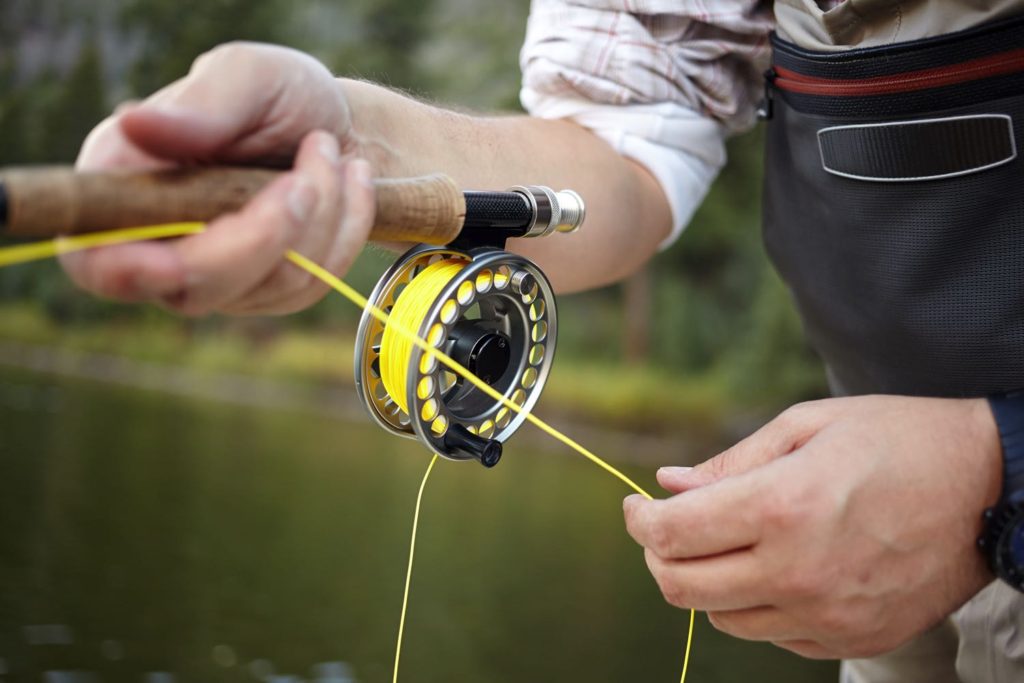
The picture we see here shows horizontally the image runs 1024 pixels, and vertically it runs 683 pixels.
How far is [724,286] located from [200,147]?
10002 mm

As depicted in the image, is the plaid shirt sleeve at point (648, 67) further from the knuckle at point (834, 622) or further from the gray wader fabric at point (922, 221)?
the knuckle at point (834, 622)

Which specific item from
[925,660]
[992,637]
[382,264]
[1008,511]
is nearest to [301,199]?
[1008,511]

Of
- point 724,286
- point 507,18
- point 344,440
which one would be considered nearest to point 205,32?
point 507,18

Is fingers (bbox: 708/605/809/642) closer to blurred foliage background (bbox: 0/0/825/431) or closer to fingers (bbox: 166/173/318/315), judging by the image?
fingers (bbox: 166/173/318/315)

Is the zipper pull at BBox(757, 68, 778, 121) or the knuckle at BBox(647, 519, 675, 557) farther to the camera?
the zipper pull at BBox(757, 68, 778, 121)

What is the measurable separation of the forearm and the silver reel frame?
0.38ft

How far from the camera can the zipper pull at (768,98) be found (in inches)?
46.1

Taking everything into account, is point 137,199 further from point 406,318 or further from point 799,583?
point 799,583

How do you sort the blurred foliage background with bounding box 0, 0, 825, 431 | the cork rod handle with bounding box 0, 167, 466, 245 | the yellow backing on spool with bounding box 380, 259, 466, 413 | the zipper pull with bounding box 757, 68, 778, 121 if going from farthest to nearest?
1. the blurred foliage background with bounding box 0, 0, 825, 431
2. the zipper pull with bounding box 757, 68, 778, 121
3. the yellow backing on spool with bounding box 380, 259, 466, 413
4. the cork rod handle with bounding box 0, 167, 466, 245

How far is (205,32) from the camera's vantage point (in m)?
13.9

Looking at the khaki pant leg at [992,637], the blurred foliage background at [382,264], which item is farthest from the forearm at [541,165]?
the blurred foliage background at [382,264]

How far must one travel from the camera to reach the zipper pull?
1.17 m

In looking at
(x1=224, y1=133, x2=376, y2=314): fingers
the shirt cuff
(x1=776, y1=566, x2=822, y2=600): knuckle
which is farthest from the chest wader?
(x1=224, y1=133, x2=376, y2=314): fingers

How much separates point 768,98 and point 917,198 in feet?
0.86
